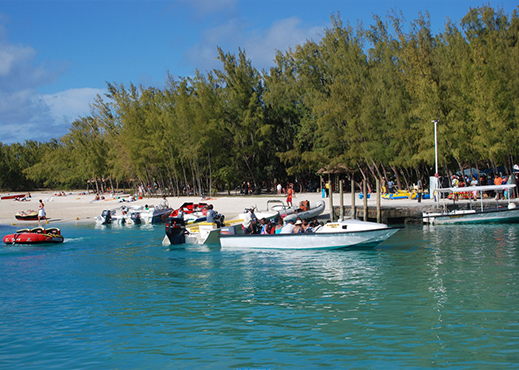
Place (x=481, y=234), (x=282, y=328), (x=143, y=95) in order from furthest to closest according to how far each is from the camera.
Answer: (x=143, y=95) < (x=481, y=234) < (x=282, y=328)

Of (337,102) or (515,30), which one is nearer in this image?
(515,30)

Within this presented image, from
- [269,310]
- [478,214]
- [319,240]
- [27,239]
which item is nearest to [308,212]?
[478,214]

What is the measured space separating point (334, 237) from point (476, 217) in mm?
11929

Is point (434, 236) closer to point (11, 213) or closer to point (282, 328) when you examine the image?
point (282, 328)

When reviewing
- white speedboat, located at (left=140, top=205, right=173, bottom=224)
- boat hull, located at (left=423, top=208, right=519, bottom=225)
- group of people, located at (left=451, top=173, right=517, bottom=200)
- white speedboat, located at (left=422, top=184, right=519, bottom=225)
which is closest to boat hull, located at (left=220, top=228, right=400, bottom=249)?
white speedboat, located at (left=422, top=184, right=519, bottom=225)

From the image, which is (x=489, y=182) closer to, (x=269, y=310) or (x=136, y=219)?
(x=136, y=219)

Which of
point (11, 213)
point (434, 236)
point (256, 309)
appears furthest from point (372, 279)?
point (11, 213)

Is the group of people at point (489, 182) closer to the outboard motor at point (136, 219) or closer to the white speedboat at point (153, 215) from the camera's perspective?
the white speedboat at point (153, 215)

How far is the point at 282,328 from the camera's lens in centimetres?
1009

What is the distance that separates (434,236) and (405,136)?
57.3ft

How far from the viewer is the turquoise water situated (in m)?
8.62

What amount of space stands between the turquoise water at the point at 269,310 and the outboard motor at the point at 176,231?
8.01 feet

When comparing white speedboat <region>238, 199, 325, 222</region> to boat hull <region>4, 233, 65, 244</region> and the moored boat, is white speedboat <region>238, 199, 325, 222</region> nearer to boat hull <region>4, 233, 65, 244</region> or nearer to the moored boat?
the moored boat

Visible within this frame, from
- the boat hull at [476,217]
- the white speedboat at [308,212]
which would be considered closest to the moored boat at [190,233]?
the white speedboat at [308,212]
